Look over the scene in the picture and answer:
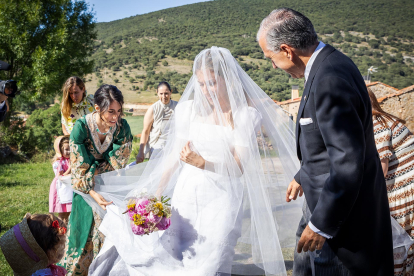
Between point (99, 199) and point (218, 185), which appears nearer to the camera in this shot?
point (218, 185)

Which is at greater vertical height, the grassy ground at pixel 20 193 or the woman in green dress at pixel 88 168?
the woman in green dress at pixel 88 168

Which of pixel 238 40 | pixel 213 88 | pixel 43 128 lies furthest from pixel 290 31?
pixel 238 40

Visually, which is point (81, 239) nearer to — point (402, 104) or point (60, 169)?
point (60, 169)

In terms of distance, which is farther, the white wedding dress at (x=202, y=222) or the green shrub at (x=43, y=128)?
the green shrub at (x=43, y=128)

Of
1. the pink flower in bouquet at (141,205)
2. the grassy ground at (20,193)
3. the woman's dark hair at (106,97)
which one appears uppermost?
the woman's dark hair at (106,97)

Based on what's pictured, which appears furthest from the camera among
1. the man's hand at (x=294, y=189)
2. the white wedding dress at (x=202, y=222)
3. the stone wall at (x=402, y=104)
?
the stone wall at (x=402, y=104)

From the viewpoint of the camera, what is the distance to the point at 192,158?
8.11ft

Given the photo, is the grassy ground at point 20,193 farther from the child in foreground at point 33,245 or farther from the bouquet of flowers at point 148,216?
the bouquet of flowers at point 148,216

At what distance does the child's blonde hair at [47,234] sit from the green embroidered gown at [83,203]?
761 mm

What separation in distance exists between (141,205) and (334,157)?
1417 millimetres

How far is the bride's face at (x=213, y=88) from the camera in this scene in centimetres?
261

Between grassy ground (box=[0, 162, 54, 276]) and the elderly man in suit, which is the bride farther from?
grassy ground (box=[0, 162, 54, 276])

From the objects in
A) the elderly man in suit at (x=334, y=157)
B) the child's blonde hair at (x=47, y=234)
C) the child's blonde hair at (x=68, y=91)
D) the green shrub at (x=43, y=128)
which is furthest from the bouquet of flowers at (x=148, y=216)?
the green shrub at (x=43, y=128)

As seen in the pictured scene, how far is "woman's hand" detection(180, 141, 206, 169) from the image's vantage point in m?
2.46
